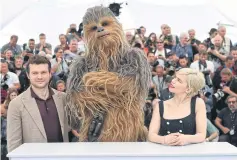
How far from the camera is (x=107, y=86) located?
196 centimetres

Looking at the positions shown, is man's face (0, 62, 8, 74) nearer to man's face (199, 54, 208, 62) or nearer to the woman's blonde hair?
man's face (199, 54, 208, 62)

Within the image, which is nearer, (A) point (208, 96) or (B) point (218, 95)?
(A) point (208, 96)

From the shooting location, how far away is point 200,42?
3.16 metres

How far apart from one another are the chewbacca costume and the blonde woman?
0.75ft

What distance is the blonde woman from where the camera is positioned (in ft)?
5.81

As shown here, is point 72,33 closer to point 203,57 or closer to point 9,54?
point 9,54

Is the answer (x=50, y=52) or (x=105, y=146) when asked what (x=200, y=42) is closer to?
(x=50, y=52)

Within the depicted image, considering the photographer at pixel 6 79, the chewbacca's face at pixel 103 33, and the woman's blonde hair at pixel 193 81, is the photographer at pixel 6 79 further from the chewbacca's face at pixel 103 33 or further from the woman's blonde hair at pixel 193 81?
the woman's blonde hair at pixel 193 81

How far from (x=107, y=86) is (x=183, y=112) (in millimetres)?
412

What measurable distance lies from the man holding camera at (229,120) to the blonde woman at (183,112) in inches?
57.1

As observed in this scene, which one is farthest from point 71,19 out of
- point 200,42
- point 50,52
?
point 200,42

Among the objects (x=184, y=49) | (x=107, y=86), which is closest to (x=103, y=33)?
(x=107, y=86)

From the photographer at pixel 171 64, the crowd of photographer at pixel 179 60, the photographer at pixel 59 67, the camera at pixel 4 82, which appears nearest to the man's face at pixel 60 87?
the photographer at pixel 59 67

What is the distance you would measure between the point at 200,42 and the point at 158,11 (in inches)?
17.8
